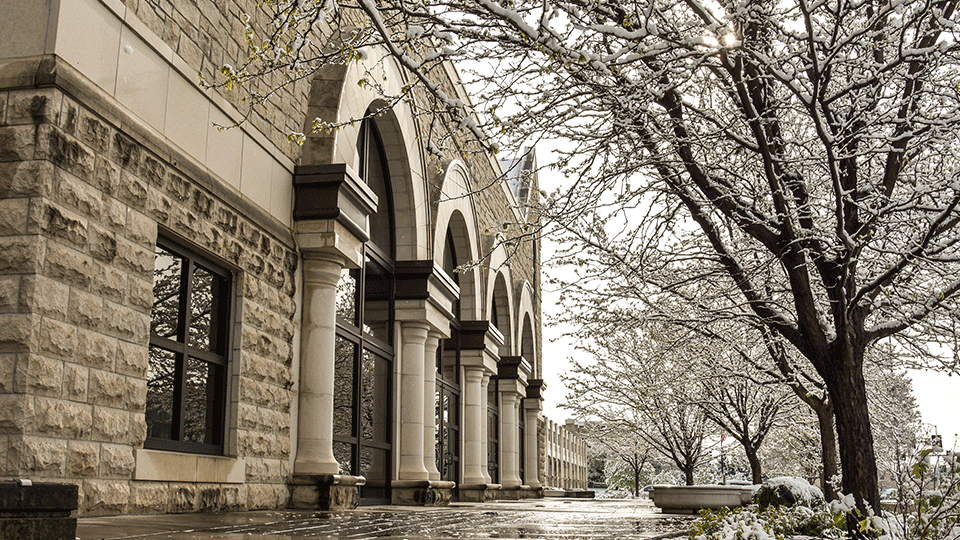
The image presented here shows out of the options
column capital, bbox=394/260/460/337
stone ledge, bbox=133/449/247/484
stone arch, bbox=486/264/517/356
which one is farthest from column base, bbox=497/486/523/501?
stone ledge, bbox=133/449/247/484

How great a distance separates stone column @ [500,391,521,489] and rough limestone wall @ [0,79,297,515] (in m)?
15.1

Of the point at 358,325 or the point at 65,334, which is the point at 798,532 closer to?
the point at 358,325

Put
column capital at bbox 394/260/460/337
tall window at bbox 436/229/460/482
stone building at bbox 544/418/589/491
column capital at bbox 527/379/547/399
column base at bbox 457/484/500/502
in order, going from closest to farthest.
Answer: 1. column capital at bbox 394/260/460/337
2. tall window at bbox 436/229/460/482
3. column base at bbox 457/484/500/502
4. column capital at bbox 527/379/547/399
5. stone building at bbox 544/418/589/491

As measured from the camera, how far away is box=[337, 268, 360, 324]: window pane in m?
10.8

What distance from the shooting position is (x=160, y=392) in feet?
21.3

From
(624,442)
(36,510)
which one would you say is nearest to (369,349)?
(36,510)

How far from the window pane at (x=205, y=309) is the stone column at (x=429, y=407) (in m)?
5.96

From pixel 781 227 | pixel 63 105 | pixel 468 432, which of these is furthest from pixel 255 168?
pixel 468 432

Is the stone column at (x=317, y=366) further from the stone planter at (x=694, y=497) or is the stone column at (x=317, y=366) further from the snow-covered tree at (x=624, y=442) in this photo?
the snow-covered tree at (x=624, y=442)

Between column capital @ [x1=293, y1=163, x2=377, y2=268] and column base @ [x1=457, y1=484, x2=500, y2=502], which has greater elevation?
column capital @ [x1=293, y1=163, x2=377, y2=268]

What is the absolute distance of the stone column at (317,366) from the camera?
8550 millimetres

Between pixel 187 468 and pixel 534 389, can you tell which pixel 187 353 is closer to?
pixel 187 468

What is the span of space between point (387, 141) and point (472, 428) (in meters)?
7.00

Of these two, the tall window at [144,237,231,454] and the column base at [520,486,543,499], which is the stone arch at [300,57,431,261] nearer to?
the tall window at [144,237,231,454]
